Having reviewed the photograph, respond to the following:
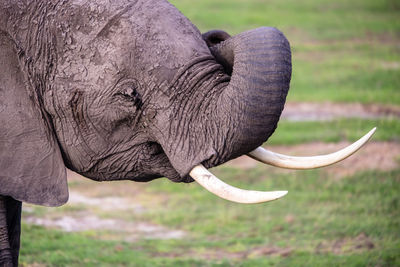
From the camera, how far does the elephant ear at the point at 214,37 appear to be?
4039 mm

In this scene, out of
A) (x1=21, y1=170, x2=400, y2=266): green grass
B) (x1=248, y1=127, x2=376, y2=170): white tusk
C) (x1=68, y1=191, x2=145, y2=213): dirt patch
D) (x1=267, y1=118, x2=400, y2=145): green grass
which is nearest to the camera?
(x1=248, y1=127, x2=376, y2=170): white tusk

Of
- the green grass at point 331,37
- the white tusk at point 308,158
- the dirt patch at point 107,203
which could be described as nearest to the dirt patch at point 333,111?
the green grass at point 331,37

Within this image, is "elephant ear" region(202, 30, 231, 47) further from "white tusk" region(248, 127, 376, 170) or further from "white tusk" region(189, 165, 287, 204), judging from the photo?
"white tusk" region(189, 165, 287, 204)

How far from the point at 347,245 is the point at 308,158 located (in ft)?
11.9

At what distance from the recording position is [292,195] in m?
8.73

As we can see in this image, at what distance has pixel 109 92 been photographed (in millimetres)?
3809

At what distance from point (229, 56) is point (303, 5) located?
20.0m

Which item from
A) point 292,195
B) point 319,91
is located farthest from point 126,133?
point 319,91

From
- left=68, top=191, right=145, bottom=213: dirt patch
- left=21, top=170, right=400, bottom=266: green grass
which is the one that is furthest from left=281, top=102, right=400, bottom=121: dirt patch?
left=68, top=191, right=145, bottom=213: dirt patch

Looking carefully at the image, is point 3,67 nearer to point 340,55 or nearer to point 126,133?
point 126,133

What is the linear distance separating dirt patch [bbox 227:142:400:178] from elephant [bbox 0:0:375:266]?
5.87 m

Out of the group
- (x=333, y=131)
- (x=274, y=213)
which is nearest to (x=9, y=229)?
(x=274, y=213)

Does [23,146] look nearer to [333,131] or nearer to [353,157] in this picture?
[353,157]

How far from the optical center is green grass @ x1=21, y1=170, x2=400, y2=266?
6.68 m
